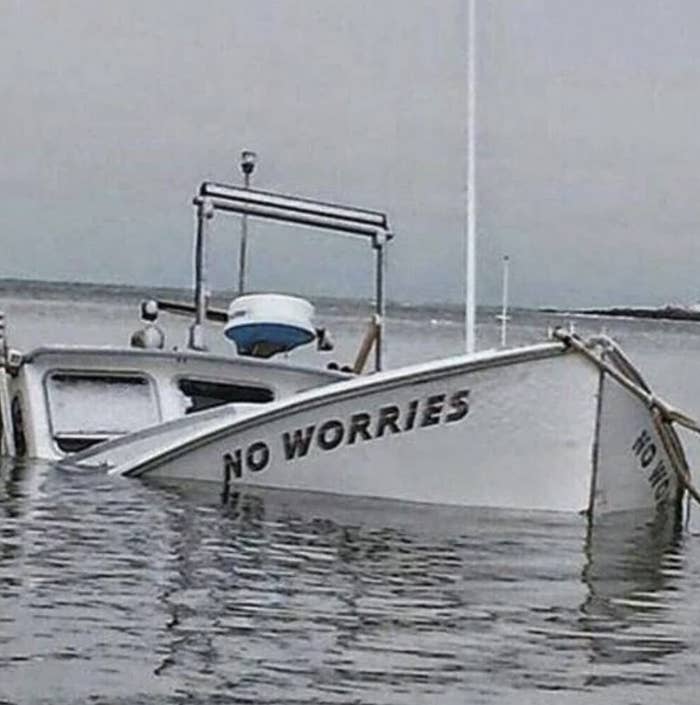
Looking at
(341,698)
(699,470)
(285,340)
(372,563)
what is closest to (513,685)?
(341,698)

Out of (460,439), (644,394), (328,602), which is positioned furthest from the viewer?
(644,394)

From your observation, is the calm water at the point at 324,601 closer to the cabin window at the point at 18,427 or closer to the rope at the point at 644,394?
the rope at the point at 644,394

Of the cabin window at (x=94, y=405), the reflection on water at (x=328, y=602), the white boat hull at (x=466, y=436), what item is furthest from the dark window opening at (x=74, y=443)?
the white boat hull at (x=466, y=436)

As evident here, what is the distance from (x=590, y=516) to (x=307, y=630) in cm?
741

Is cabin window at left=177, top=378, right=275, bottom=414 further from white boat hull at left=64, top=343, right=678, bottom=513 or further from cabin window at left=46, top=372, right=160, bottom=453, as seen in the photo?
white boat hull at left=64, top=343, right=678, bottom=513

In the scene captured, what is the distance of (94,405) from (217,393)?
1.15 meters

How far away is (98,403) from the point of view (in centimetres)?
1997

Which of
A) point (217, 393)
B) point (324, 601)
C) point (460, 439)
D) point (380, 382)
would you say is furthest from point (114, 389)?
point (324, 601)

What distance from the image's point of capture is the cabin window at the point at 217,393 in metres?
19.7

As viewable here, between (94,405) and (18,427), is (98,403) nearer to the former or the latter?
(94,405)

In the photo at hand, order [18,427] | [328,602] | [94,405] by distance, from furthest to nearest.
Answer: [18,427]
[94,405]
[328,602]

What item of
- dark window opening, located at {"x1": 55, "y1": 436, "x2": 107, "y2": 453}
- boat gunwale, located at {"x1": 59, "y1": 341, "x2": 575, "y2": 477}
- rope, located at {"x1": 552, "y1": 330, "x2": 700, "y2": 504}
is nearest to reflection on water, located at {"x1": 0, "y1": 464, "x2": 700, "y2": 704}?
boat gunwale, located at {"x1": 59, "y1": 341, "x2": 575, "y2": 477}

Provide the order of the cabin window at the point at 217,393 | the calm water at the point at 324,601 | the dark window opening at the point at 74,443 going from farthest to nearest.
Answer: the dark window opening at the point at 74,443 → the cabin window at the point at 217,393 → the calm water at the point at 324,601

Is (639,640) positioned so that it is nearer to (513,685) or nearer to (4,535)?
(513,685)
